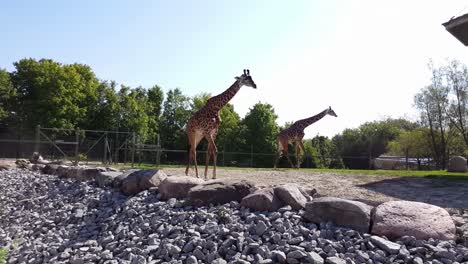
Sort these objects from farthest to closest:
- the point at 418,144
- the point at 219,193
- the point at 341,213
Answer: the point at 418,144, the point at 219,193, the point at 341,213

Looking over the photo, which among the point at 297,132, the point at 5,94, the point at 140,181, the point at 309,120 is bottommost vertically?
the point at 140,181

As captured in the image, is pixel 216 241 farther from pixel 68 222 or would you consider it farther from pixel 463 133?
pixel 463 133

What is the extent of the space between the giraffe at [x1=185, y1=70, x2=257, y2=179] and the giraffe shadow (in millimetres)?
3447

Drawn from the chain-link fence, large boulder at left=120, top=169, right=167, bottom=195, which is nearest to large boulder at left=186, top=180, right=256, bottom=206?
large boulder at left=120, top=169, right=167, bottom=195

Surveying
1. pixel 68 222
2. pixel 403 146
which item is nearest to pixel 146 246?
pixel 68 222

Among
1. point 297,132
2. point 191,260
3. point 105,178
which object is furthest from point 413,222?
point 297,132

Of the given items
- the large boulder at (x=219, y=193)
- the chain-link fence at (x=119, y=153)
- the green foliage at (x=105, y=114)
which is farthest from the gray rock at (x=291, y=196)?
the green foliage at (x=105, y=114)

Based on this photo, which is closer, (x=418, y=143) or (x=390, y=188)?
(x=390, y=188)

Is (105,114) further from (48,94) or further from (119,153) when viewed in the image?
(119,153)

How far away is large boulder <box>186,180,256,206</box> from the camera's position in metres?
6.27

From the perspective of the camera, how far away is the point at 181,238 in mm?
5363

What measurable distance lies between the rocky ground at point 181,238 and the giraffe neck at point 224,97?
308cm

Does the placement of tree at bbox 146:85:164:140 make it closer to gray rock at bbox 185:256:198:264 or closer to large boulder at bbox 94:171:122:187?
large boulder at bbox 94:171:122:187

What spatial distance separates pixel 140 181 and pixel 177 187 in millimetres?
1231
